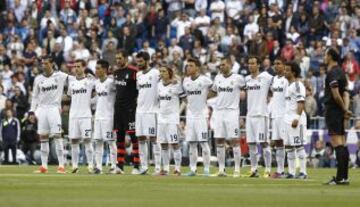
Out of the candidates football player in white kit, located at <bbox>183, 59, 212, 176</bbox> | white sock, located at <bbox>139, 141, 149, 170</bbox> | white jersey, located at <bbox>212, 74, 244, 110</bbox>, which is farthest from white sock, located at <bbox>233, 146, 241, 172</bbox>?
white sock, located at <bbox>139, 141, 149, 170</bbox>

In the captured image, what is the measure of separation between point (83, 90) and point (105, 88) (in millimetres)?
644

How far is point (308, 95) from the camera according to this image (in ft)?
136

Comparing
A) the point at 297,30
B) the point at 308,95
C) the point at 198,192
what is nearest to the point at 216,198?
the point at 198,192

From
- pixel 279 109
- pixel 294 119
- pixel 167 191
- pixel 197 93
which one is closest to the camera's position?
pixel 167 191

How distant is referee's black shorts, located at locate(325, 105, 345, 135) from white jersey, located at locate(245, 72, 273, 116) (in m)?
5.58

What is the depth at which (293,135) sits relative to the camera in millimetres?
29844

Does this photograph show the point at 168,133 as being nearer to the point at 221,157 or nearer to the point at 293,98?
the point at 221,157

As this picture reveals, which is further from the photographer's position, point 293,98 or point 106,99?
point 106,99

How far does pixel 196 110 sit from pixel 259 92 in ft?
5.82

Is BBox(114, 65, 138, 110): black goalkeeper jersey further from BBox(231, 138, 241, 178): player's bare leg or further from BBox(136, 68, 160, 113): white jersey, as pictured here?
BBox(231, 138, 241, 178): player's bare leg

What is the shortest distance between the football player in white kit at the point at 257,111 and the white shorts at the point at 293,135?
3.57ft

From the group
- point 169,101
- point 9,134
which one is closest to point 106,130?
point 169,101

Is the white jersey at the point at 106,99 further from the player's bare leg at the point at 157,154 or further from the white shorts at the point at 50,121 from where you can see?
the player's bare leg at the point at 157,154

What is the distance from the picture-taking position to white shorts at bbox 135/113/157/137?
3192cm
